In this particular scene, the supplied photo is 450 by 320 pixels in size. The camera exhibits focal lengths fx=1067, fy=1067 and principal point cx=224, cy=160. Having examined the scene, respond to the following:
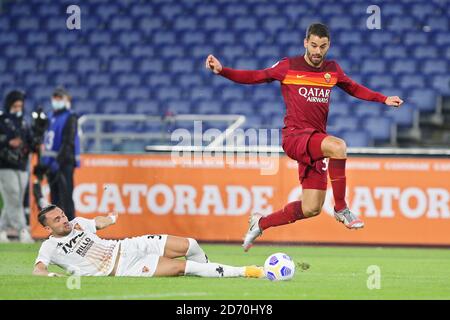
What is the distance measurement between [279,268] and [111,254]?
1.54m

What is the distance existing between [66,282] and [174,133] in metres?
8.24

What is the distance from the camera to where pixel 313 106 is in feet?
34.4

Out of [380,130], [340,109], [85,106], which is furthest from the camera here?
[85,106]

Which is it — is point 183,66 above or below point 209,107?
above

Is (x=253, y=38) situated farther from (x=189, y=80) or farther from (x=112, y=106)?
(x=112, y=106)

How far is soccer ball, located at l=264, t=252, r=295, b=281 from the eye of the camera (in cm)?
962

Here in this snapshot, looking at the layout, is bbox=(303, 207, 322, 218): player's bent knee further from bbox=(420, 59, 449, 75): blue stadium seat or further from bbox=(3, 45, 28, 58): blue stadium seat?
bbox=(3, 45, 28, 58): blue stadium seat

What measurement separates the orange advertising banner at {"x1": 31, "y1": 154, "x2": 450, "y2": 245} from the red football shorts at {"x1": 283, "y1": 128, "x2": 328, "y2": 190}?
458cm

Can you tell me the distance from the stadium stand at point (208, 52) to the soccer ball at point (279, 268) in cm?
996

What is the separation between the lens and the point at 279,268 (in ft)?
31.6

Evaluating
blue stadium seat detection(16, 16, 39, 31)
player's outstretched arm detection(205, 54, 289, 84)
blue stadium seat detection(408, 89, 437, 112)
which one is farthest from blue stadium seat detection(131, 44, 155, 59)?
player's outstretched arm detection(205, 54, 289, 84)

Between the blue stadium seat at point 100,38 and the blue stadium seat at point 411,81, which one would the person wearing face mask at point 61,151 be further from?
the blue stadium seat at point 411,81

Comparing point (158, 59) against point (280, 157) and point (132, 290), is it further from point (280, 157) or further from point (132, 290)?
point (132, 290)

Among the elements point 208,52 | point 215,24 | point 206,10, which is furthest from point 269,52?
point 206,10
